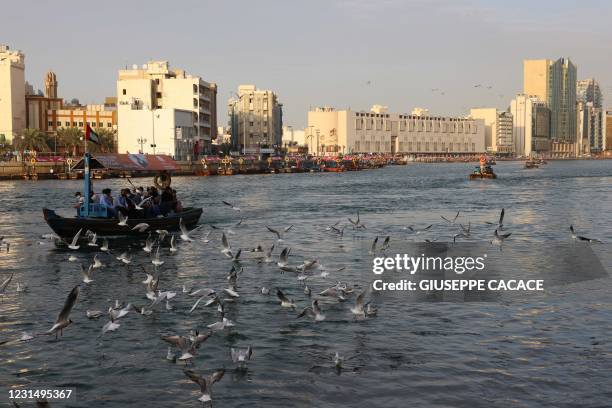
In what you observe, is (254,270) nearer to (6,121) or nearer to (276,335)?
(276,335)

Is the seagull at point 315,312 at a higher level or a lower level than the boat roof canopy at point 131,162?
lower

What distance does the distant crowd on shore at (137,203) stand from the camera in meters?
31.6

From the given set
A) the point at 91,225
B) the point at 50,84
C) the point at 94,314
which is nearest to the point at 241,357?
the point at 94,314

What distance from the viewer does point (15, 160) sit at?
4318 inches

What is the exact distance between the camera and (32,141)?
116750 mm

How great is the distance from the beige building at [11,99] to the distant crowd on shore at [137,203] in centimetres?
10333

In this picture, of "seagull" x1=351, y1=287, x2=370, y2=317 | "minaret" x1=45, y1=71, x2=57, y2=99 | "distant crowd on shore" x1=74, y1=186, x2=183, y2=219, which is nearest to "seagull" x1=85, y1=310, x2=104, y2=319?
"seagull" x1=351, y1=287, x2=370, y2=317

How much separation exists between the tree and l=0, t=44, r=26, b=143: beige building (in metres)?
11.1

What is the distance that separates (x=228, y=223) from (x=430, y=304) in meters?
24.0

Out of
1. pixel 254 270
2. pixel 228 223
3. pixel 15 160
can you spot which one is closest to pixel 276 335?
pixel 254 270

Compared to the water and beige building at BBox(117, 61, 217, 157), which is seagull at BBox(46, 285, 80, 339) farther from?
beige building at BBox(117, 61, 217, 157)

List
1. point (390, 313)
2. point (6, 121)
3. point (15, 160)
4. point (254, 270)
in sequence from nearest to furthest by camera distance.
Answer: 1. point (390, 313)
2. point (254, 270)
3. point (15, 160)
4. point (6, 121)

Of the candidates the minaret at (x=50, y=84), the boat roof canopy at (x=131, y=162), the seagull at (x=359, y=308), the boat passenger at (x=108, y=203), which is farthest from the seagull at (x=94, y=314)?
the minaret at (x=50, y=84)

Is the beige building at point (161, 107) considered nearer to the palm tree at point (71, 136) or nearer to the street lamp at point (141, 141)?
the street lamp at point (141, 141)
